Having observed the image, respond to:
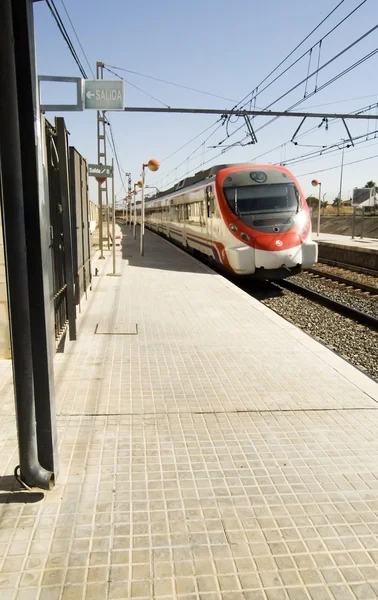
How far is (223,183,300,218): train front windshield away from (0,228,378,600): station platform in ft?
20.5

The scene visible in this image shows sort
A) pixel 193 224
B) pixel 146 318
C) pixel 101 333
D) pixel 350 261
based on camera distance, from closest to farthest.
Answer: pixel 101 333
pixel 146 318
pixel 193 224
pixel 350 261

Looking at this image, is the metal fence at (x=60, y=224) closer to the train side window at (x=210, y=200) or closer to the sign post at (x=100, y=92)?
the sign post at (x=100, y=92)

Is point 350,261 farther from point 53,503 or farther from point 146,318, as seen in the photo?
point 53,503

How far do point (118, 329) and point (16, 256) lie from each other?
12.7 ft

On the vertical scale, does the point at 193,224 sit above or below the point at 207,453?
above

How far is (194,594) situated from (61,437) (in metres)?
1.59

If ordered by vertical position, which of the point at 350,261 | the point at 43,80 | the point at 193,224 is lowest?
the point at 350,261

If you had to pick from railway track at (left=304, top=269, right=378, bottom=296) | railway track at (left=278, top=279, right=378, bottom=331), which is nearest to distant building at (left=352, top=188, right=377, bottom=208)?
railway track at (left=304, top=269, right=378, bottom=296)

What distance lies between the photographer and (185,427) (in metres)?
3.49

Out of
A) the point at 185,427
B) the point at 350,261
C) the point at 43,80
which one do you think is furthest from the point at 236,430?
the point at 350,261

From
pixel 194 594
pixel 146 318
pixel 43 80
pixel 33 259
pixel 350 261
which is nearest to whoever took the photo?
pixel 194 594

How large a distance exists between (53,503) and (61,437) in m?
0.77

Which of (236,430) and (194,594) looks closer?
(194,594)

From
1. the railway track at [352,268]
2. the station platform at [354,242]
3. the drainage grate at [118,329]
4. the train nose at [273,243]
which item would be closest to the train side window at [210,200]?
the train nose at [273,243]
